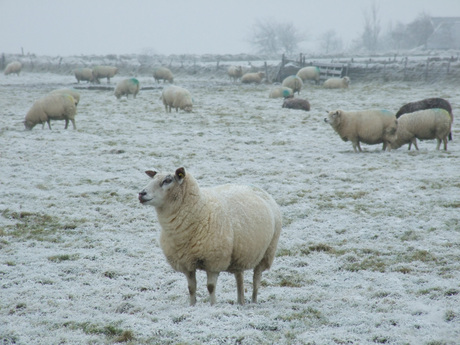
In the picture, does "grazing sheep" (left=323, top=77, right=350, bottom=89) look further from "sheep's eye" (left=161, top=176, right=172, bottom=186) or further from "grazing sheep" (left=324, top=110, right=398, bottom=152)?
"sheep's eye" (left=161, top=176, right=172, bottom=186)

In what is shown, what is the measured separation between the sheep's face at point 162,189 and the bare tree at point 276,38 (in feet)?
268

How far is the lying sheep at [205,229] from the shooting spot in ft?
15.9

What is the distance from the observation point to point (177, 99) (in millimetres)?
20047

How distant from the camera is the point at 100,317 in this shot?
15.7ft

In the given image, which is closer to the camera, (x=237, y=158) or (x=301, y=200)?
(x=301, y=200)

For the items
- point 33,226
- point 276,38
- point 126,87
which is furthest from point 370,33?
point 33,226

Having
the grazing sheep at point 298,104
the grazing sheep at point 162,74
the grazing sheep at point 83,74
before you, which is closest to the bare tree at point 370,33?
the grazing sheep at point 162,74

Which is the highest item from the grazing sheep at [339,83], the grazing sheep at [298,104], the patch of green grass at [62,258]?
the grazing sheep at [339,83]

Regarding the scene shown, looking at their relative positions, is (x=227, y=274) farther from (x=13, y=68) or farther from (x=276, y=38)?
(x=276, y=38)

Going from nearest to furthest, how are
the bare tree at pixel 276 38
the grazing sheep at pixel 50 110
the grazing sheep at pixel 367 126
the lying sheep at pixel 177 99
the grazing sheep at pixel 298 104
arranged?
the grazing sheep at pixel 367 126 < the grazing sheep at pixel 50 110 < the lying sheep at pixel 177 99 < the grazing sheep at pixel 298 104 < the bare tree at pixel 276 38

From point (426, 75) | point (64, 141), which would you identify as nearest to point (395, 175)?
point (64, 141)

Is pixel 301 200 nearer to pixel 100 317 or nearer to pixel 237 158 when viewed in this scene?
pixel 237 158

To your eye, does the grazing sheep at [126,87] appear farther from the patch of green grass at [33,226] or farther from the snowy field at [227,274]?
the patch of green grass at [33,226]

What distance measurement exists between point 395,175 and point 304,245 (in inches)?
172
